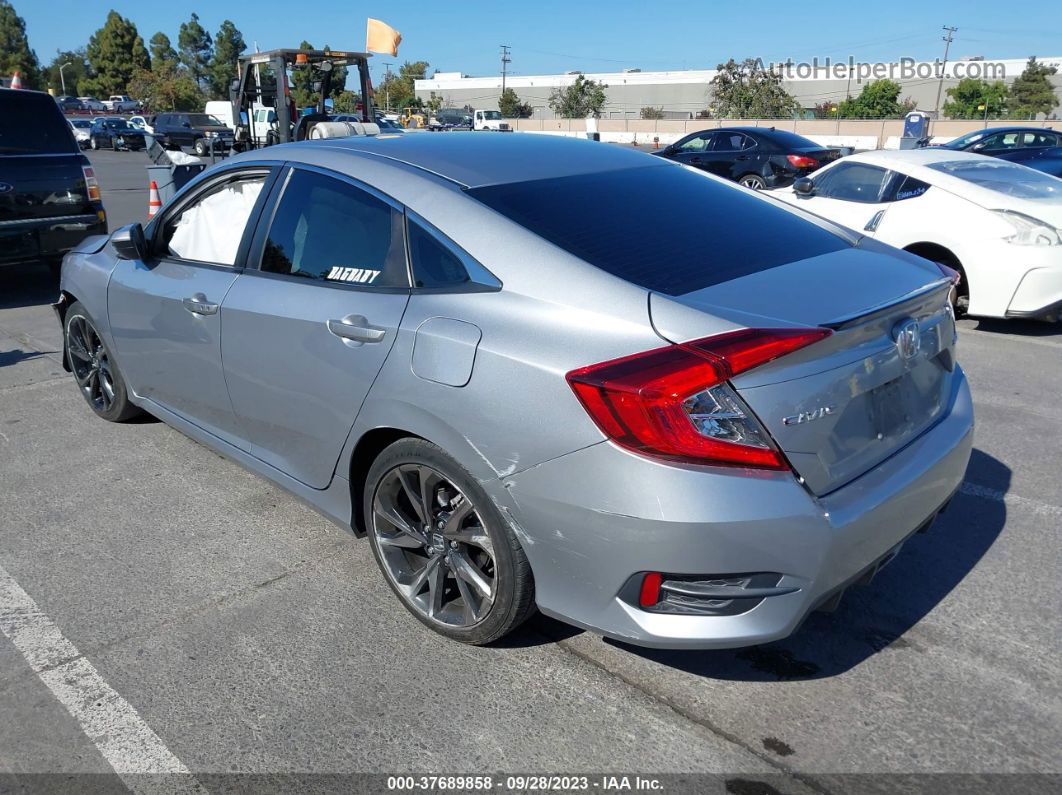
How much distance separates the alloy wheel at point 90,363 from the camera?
4.99 metres

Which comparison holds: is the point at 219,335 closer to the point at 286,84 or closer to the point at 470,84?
the point at 286,84

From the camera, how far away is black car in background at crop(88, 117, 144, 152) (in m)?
40.6

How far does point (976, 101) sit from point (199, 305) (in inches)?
3428

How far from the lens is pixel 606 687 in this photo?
276 centimetres

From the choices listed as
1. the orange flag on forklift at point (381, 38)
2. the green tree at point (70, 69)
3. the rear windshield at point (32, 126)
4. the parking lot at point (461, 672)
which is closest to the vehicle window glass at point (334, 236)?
the parking lot at point (461, 672)

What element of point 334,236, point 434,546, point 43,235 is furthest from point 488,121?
point 434,546

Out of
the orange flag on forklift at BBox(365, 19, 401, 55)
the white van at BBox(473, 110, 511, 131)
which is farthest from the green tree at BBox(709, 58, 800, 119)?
the orange flag on forklift at BBox(365, 19, 401, 55)

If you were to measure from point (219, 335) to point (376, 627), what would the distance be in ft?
4.69

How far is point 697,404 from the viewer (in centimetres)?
226

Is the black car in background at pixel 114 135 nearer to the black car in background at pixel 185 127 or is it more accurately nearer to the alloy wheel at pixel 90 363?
the black car in background at pixel 185 127

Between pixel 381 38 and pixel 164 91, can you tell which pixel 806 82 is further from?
pixel 381 38

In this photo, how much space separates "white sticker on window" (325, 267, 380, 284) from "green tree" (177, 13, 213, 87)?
11726 cm

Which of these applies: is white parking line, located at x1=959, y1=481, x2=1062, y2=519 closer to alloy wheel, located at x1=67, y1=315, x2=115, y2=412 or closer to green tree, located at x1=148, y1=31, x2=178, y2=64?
alloy wheel, located at x1=67, y1=315, x2=115, y2=412

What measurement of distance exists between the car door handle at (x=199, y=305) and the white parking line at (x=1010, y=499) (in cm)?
343
